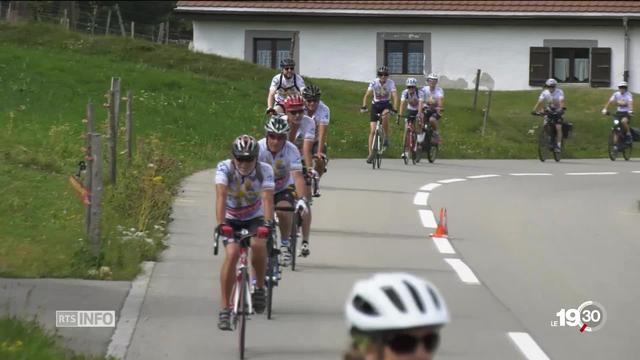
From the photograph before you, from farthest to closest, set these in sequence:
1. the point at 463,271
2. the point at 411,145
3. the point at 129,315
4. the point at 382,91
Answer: the point at 411,145 → the point at 382,91 → the point at 463,271 → the point at 129,315

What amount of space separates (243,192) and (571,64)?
3783 cm

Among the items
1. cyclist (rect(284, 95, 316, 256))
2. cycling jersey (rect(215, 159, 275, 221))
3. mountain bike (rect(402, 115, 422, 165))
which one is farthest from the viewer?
mountain bike (rect(402, 115, 422, 165))

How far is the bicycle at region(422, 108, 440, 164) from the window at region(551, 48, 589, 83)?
2109cm

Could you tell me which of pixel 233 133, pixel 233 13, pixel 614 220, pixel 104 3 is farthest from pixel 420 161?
pixel 104 3

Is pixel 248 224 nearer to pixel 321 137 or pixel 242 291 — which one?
pixel 242 291

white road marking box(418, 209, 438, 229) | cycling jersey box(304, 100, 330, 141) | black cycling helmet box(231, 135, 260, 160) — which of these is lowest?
white road marking box(418, 209, 438, 229)

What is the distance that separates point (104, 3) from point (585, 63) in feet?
92.6

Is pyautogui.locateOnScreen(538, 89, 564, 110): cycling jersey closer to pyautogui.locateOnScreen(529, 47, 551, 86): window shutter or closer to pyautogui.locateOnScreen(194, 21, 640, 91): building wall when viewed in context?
pyautogui.locateOnScreen(194, 21, 640, 91): building wall

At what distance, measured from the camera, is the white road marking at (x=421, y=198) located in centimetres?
1782

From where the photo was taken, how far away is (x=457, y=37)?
45.6m

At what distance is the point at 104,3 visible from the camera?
215 feet

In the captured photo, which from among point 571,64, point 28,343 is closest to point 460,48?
point 571,64

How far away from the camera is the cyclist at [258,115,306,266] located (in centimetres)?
1072

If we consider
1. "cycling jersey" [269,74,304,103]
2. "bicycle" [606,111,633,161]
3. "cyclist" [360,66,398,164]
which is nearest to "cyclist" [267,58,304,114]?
"cycling jersey" [269,74,304,103]
